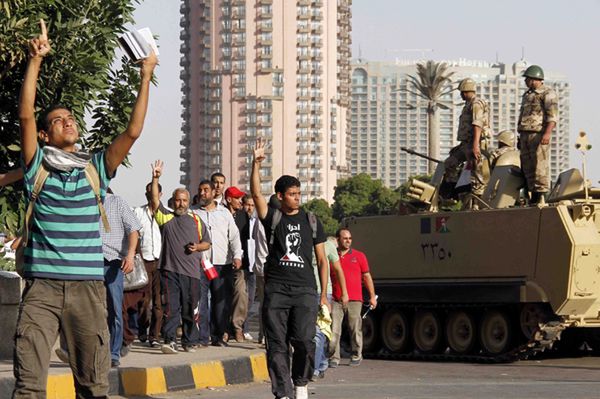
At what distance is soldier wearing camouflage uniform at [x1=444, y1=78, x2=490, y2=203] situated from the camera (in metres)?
21.4

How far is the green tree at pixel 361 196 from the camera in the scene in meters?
128

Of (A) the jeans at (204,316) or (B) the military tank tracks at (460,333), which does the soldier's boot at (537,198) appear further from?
(A) the jeans at (204,316)

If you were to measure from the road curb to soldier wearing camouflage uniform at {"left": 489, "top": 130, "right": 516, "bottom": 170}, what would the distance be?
7855 mm

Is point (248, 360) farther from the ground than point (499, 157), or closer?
closer

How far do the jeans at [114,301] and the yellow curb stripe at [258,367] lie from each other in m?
1.67

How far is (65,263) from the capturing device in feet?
27.5

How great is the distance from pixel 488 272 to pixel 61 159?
13.4 meters

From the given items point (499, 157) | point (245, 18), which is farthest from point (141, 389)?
point (245, 18)

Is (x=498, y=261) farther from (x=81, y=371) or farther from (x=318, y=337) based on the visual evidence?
(x=81, y=371)

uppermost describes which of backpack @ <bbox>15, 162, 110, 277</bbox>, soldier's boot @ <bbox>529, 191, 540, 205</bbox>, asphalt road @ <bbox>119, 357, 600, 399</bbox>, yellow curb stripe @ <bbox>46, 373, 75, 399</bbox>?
backpack @ <bbox>15, 162, 110, 277</bbox>

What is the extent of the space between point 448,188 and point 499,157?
100 cm

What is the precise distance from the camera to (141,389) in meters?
13.3

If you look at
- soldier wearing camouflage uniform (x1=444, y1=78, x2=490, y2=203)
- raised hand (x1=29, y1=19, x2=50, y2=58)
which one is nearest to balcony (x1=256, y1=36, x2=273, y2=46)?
soldier wearing camouflage uniform (x1=444, y1=78, x2=490, y2=203)

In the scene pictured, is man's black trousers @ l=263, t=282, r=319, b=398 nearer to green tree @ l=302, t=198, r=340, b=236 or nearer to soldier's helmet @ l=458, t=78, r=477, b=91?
soldier's helmet @ l=458, t=78, r=477, b=91
